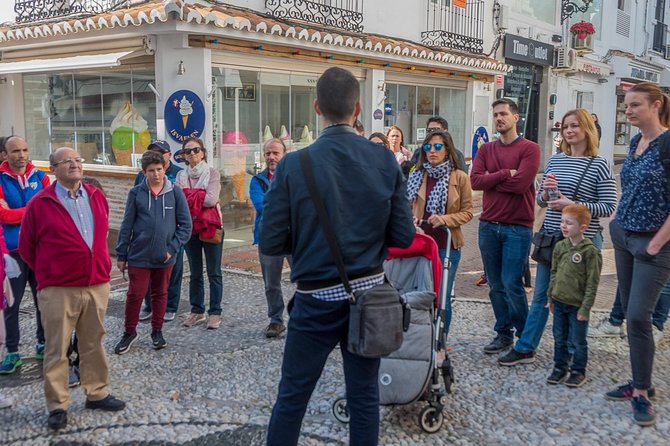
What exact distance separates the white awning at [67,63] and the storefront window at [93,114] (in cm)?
62

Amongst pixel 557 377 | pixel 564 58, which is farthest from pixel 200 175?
pixel 564 58

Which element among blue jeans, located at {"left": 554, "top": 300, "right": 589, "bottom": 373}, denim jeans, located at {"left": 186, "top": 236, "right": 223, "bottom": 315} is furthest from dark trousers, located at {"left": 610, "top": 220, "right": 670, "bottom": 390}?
denim jeans, located at {"left": 186, "top": 236, "right": 223, "bottom": 315}

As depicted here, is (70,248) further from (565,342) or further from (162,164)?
(565,342)

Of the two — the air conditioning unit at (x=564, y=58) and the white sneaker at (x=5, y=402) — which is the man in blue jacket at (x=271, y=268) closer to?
the white sneaker at (x=5, y=402)

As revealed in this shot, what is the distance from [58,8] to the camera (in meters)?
10.9

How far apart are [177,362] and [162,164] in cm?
166

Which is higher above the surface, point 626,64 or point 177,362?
point 626,64

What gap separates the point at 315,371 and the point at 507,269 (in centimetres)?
259

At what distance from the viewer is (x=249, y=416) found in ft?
14.1

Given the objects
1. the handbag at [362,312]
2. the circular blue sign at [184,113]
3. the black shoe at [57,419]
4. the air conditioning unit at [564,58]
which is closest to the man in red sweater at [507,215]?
the handbag at [362,312]

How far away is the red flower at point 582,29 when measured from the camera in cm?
1972

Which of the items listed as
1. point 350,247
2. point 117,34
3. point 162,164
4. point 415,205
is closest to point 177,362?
point 162,164

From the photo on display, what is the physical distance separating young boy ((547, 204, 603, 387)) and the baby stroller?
925 mm

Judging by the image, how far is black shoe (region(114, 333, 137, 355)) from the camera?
5.50 metres
